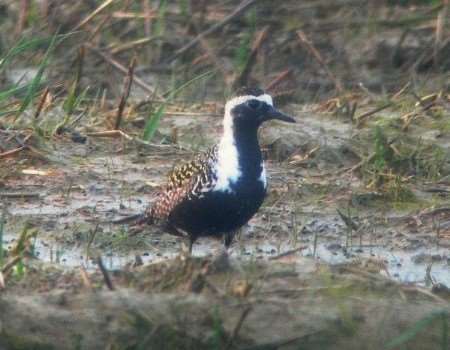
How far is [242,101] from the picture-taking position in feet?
21.3

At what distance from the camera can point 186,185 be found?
6430 mm

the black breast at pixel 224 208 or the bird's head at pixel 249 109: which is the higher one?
the bird's head at pixel 249 109

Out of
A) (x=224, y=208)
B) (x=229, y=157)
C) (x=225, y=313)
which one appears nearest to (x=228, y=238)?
(x=224, y=208)

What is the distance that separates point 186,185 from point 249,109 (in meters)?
0.50

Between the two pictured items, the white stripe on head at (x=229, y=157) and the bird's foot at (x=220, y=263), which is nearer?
the bird's foot at (x=220, y=263)

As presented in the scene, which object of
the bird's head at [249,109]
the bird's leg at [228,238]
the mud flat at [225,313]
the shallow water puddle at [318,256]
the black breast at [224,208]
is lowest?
the mud flat at [225,313]

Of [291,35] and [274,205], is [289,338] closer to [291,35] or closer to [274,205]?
[274,205]

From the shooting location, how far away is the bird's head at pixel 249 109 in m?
6.48

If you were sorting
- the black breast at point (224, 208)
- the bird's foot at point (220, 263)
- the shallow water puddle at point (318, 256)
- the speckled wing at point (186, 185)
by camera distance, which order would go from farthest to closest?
the shallow water puddle at point (318, 256) < the speckled wing at point (186, 185) < the black breast at point (224, 208) < the bird's foot at point (220, 263)

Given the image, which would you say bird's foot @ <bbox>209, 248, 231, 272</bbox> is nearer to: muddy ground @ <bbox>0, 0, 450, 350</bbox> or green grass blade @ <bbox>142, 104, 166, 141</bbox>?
muddy ground @ <bbox>0, 0, 450, 350</bbox>

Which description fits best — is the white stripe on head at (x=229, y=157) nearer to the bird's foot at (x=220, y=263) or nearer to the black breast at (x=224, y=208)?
the black breast at (x=224, y=208)

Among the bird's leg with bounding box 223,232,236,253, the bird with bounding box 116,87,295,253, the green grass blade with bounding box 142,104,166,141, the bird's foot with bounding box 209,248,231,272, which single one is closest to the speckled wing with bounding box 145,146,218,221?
the bird with bounding box 116,87,295,253

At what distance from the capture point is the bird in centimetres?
620

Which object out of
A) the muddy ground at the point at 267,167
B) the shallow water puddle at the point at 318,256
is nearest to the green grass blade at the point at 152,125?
the muddy ground at the point at 267,167
